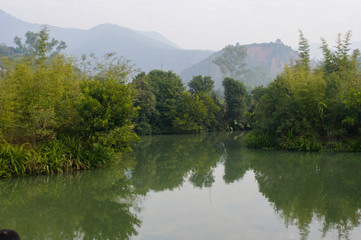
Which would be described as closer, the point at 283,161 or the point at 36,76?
the point at 36,76

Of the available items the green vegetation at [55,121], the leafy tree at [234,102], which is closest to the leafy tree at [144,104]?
the leafy tree at [234,102]

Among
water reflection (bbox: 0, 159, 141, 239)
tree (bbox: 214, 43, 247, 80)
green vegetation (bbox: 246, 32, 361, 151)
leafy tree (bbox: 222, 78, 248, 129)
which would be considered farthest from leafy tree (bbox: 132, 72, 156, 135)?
tree (bbox: 214, 43, 247, 80)

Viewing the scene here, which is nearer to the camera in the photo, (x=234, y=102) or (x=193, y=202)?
(x=193, y=202)

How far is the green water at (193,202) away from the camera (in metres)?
5.50

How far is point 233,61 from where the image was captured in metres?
89.9

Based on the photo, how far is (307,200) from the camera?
23.2 feet

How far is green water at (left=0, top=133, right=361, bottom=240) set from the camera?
5500 millimetres

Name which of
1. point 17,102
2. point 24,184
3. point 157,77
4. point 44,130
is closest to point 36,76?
point 17,102

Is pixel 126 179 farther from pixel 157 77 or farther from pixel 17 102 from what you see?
pixel 157 77

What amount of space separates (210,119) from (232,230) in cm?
2363

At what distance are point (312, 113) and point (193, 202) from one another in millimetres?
9098

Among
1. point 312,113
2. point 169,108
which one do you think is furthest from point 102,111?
point 169,108

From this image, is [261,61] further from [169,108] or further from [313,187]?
[313,187]

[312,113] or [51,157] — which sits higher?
[312,113]
